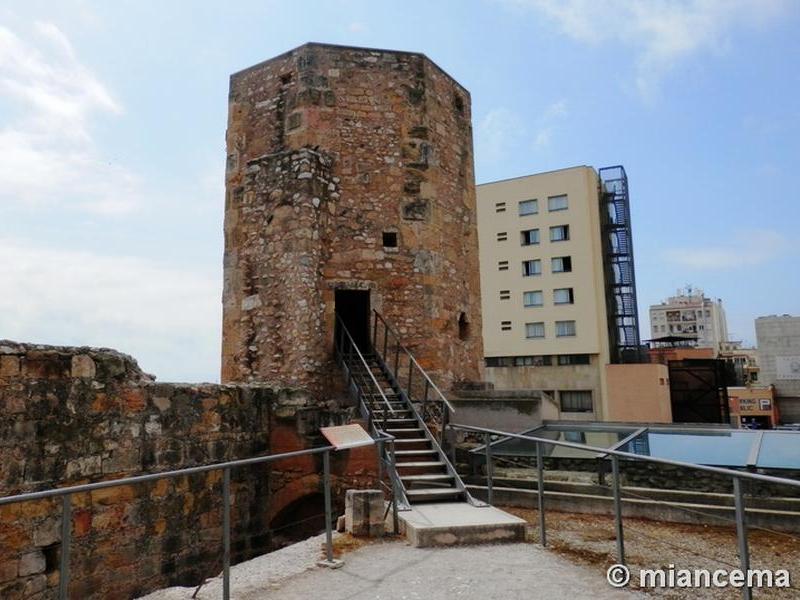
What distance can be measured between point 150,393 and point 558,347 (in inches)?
1138

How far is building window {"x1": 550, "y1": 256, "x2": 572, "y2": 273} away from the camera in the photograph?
3356 centimetres

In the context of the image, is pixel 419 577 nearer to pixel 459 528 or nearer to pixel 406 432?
pixel 459 528

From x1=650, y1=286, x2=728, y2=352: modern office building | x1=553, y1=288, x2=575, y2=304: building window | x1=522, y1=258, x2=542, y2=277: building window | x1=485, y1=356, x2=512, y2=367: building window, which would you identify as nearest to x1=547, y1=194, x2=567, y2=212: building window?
x1=522, y1=258, x2=542, y2=277: building window

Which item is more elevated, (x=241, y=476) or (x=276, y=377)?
(x=276, y=377)

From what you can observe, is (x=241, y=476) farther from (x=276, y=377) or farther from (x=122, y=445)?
(x=276, y=377)

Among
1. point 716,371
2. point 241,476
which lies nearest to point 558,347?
point 716,371

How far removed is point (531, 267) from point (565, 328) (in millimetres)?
4075

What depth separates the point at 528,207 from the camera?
34.8 metres

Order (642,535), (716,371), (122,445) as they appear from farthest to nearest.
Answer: (716,371) < (122,445) < (642,535)

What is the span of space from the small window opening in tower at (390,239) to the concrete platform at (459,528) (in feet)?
20.1

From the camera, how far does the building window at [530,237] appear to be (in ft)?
→ 113

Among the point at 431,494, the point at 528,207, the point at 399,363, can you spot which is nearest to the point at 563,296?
the point at 528,207

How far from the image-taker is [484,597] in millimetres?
4320

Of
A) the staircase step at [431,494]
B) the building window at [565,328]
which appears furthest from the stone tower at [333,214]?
the building window at [565,328]
